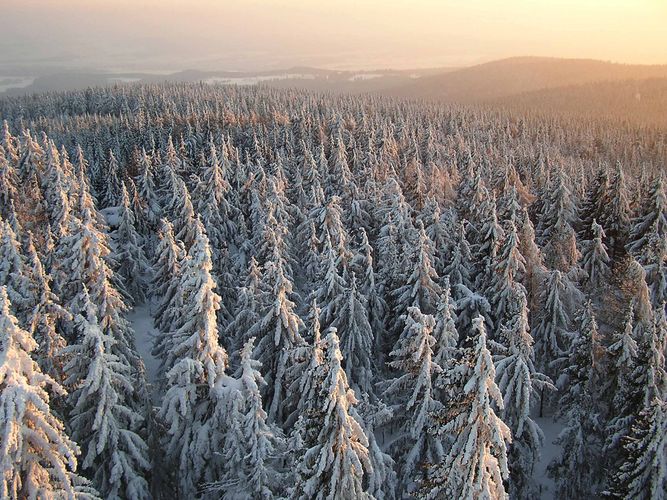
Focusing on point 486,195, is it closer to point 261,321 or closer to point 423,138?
point 261,321

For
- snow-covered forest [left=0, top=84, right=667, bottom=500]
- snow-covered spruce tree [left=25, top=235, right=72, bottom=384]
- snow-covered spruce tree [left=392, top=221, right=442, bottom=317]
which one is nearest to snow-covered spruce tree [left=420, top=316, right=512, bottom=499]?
snow-covered forest [left=0, top=84, right=667, bottom=500]

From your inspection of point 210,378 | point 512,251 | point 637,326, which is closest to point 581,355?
point 637,326

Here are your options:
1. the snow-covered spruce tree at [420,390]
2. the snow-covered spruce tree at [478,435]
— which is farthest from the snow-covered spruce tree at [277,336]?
the snow-covered spruce tree at [478,435]

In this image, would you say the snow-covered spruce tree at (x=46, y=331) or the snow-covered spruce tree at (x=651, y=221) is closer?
the snow-covered spruce tree at (x=46, y=331)

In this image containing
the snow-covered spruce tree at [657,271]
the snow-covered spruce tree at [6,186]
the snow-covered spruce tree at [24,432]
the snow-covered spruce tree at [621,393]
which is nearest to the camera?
the snow-covered spruce tree at [24,432]

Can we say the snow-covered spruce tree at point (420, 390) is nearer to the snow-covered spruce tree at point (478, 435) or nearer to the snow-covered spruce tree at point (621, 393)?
the snow-covered spruce tree at point (478, 435)

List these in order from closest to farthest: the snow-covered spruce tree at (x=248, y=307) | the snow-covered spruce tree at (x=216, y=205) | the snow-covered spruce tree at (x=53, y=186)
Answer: the snow-covered spruce tree at (x=248, y=307)
the snow-covered spruce tree at (x=53, y=186)
the snow-covered spruce tree at (x=216, y=205)

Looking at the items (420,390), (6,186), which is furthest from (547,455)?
(6,186)
